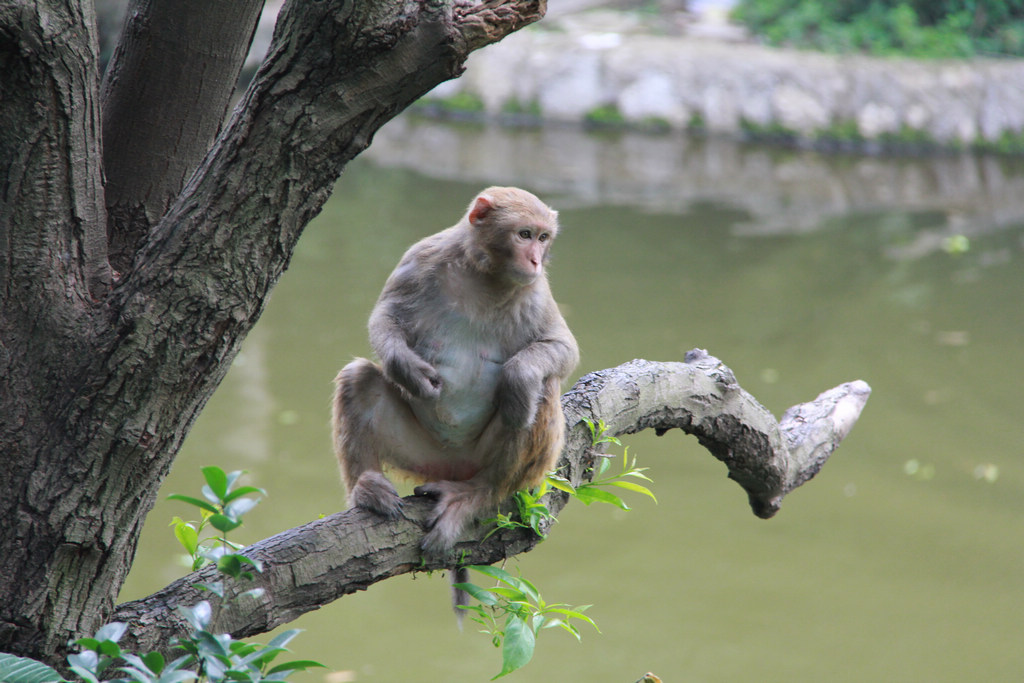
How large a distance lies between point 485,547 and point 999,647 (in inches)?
130

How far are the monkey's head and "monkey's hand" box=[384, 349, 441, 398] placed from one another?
1.32 ft

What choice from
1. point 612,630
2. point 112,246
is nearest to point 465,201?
point 612,630

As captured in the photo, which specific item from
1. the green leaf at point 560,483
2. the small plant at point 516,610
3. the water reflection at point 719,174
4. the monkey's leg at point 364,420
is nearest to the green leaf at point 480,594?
the small plant at point 516,610

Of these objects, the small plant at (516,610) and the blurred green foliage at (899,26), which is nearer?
the small plant at (516,610)

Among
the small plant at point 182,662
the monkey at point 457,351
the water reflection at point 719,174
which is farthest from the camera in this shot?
the water reflection at point 719,174

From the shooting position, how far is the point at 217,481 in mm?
2008

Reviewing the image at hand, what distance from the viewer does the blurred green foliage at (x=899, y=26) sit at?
1423 centimetres

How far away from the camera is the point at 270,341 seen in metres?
7.67

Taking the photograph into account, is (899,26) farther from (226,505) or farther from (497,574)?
(226,505)

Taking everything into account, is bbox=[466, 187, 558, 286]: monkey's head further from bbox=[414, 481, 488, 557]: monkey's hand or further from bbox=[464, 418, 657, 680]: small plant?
bbox=[414, 481, 488, 557]: monkey's hand

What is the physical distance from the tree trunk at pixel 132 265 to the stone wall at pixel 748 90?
1232cm

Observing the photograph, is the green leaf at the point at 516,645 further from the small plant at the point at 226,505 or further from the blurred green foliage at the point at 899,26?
the blurred green foliage at the point at 899,26

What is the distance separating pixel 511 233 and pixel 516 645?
127 cm

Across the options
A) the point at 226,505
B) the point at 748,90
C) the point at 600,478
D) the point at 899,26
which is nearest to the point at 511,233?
the point at 600,478
